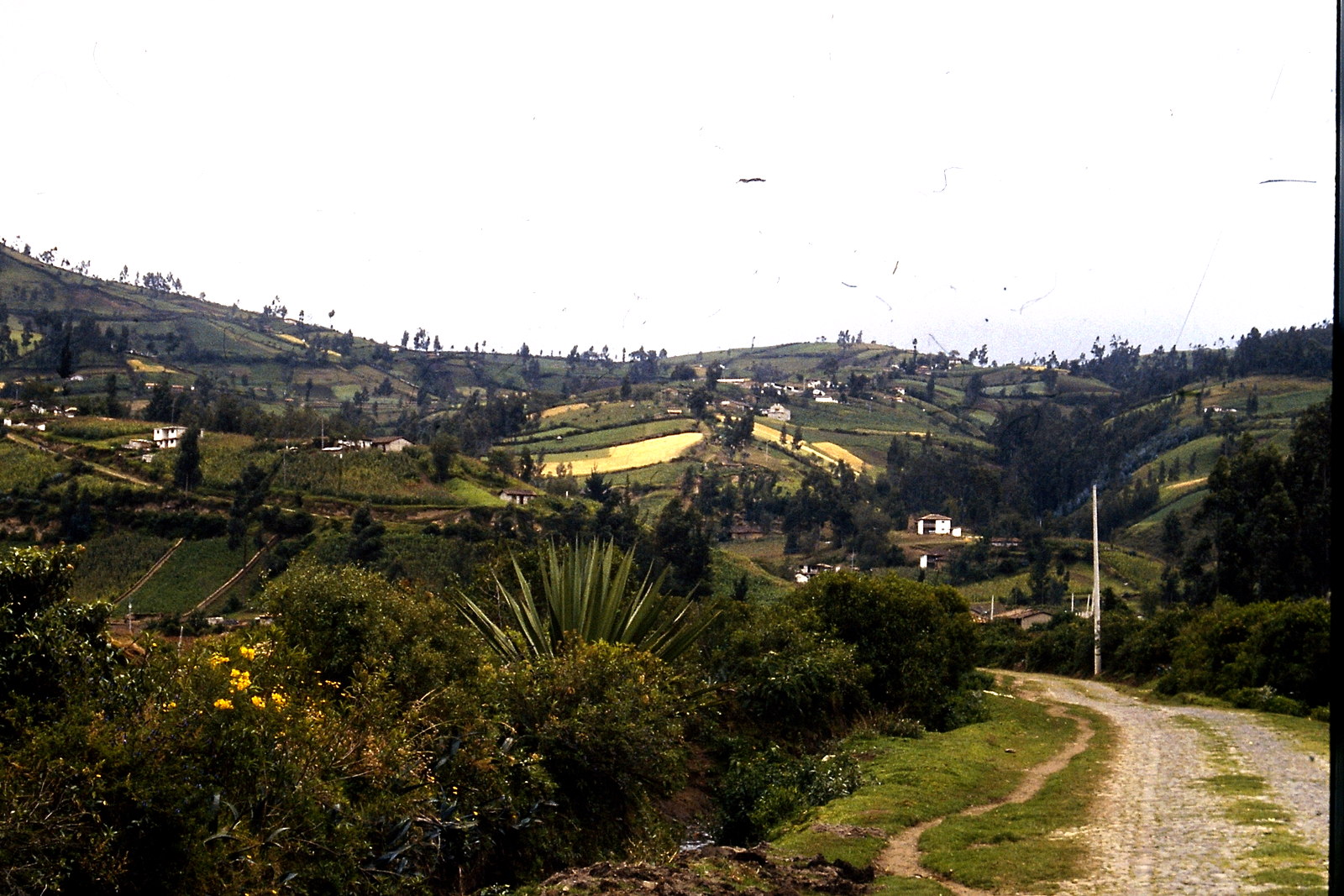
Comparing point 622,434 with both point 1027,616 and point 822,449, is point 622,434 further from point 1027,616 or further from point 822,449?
point 1027,616

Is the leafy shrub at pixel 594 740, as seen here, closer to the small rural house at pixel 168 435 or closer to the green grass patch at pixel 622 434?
the small rural house at pixel 168 435

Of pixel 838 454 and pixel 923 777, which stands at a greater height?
pixel 838 454

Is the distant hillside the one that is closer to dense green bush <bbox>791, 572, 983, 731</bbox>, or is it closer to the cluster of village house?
the cluster of village house

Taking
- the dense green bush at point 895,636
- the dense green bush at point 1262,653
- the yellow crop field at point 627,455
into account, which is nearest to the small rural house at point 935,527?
the yellow crop field at point 627,455

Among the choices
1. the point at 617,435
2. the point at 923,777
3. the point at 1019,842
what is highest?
the point at 617,435

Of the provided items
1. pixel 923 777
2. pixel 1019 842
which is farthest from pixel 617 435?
pixel 1019 842

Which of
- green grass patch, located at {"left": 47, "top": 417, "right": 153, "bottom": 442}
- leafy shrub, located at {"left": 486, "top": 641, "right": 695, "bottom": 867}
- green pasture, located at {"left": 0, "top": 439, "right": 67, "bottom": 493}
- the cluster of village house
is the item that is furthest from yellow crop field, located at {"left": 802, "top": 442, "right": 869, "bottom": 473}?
leafy shrub, located at {"left": 486, "top": 641, "right": 695, "bottom": 867}
